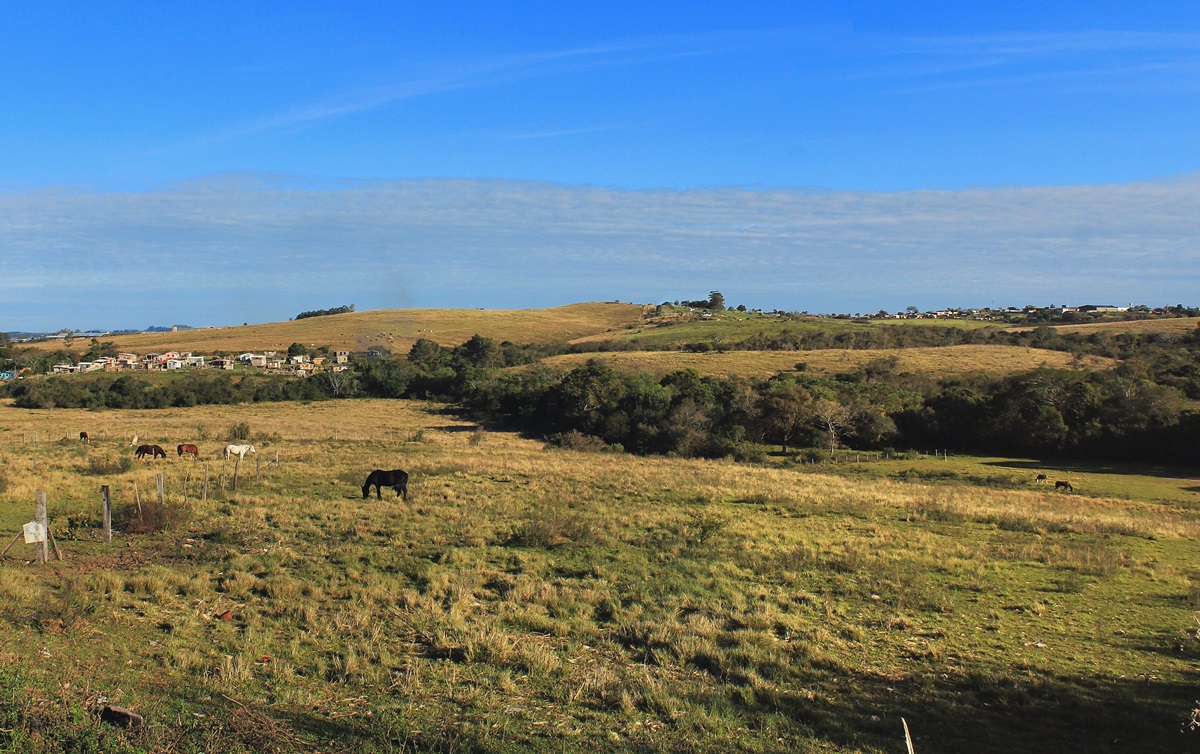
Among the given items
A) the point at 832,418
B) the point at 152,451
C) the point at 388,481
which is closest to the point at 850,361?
the point at 832,418

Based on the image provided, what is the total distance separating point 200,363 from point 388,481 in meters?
87.8

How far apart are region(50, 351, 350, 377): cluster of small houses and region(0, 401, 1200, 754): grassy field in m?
70.1

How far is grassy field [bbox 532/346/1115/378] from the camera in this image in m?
69.1

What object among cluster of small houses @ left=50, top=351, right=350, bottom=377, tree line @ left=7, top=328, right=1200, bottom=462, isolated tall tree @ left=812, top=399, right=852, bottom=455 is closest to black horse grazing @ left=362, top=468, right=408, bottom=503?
tree line @ left=7, top=328, right=1200, bottom=462

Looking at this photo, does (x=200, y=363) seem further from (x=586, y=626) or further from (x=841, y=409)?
(x=586, y=626)

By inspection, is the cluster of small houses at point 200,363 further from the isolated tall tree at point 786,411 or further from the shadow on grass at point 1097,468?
the shadow on grass at point 1097,468

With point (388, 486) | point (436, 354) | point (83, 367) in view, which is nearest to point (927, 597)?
point (388, 486)

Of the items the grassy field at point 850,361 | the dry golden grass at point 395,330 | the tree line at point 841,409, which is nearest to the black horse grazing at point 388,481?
the tree line at point 841,409

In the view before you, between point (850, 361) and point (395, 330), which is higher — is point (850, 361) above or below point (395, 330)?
below

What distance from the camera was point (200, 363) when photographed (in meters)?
96.4


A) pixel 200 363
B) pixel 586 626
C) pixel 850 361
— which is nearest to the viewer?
pixel 586 626

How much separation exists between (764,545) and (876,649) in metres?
6.20

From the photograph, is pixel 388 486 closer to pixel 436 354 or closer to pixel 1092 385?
pixel 1092 385

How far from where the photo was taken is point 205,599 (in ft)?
34.0
